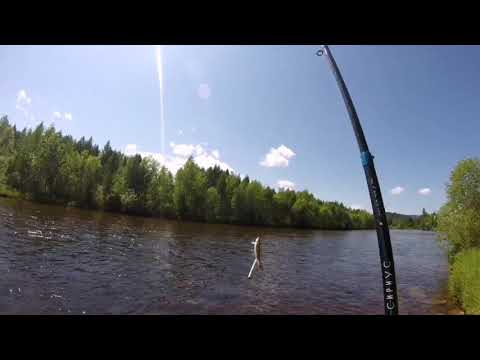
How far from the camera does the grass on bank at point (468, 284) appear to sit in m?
10.6

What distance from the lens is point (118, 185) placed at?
2076 inches

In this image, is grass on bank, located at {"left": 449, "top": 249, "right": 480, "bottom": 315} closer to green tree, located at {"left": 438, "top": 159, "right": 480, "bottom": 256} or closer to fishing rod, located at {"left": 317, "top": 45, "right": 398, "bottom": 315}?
green tree, located at {"left": 438, "top": 159, "right": 480, "bottom": 256}

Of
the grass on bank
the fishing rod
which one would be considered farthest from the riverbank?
the grass on bank

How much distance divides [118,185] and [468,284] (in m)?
54.1

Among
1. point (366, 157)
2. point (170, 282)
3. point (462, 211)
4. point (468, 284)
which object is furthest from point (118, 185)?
point (366, 157)

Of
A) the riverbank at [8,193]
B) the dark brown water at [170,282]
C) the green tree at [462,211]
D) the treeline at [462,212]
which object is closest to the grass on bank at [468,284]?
the dark brown water at [170,282]

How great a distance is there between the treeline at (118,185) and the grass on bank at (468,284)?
46.6 metres

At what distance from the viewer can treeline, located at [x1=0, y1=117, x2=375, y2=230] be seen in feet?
158

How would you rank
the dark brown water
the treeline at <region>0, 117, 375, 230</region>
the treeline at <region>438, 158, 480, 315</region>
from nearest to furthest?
1. the dark brown water
2. the treeline at <region>438, 158, 480, 315</region>
3. the treeline at <region>0, 117, 375, 230</region>

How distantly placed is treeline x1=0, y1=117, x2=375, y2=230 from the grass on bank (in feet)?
153

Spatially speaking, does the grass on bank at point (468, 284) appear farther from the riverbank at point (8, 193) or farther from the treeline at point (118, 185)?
the riverbank at point (8, 193)
